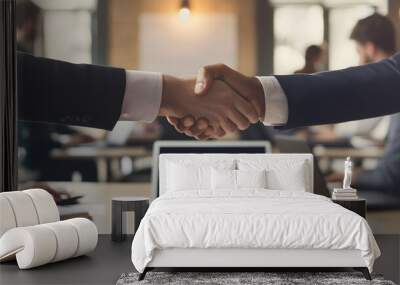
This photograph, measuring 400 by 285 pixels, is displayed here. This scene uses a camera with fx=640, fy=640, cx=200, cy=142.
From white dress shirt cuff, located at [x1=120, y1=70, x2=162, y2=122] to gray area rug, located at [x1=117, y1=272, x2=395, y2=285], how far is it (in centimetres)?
243

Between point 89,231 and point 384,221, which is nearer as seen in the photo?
point 89,231

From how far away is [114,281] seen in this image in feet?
15.9

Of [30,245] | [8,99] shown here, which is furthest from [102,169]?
[30,245]

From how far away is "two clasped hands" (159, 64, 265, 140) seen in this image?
278 inches

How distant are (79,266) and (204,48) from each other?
2.95 meters

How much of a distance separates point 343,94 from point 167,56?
78.8 inches

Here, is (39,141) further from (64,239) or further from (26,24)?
(64,239)

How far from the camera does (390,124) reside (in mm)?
7145

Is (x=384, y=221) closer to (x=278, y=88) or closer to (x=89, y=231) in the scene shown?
(x=278, y=88)

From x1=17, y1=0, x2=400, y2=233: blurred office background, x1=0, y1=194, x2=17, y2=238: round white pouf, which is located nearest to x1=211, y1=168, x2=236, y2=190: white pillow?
x1=17, y1=0, x2=400, y2=233: blurred office background

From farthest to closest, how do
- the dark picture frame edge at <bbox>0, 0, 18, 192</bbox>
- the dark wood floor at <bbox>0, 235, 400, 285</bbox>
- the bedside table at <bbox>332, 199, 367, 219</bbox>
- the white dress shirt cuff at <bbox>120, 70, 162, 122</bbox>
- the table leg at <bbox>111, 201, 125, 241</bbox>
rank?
the white dress shirt cuff at <bbox>120, 70, 162, 122</bbox>
the dark picture frame edge at <bbox>0, 0, 18, 192</bbox>
the table leg at <bbox>111, 201, 125, 241</bbox>
the bedside table at <bbox>332, 199, 367, 219</bbox>
the dark wood floor at <bbox>0, 235, 400, 285</bbox>

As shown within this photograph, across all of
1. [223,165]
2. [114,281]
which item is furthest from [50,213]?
[223,165]

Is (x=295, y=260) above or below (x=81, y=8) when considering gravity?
below

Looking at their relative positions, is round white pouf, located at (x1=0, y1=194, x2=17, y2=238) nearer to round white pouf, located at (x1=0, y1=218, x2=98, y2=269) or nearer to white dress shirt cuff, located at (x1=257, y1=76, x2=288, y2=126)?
round white pouf, located at (x1=0, y1=218, x2=98, y2=269)
